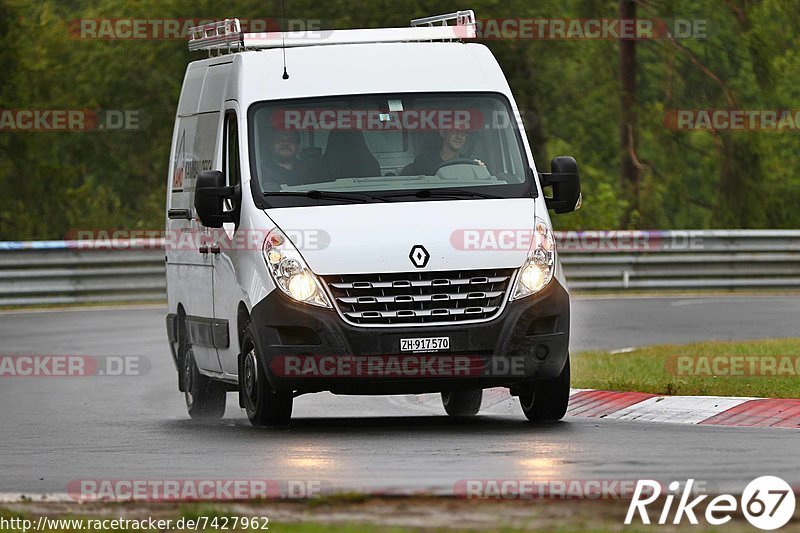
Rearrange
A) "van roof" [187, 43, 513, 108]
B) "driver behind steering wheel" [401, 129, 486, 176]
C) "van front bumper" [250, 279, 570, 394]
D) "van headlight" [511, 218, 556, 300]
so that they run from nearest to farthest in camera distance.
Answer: "van front bumper" [250, 279, 570, 394], "van headlight" [511, 218, 556, 300], "driver behind steering wheel" [401, 129, 486, 176], "van roof" [187, 43, 513, 108]

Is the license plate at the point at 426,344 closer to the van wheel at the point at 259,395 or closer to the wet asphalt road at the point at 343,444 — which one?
the wet asphalt road at the point at 343,444

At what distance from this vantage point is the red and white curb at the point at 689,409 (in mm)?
12688

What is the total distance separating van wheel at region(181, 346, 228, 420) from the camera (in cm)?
1508

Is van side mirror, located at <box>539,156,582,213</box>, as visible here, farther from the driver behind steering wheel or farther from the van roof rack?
the van roof rack

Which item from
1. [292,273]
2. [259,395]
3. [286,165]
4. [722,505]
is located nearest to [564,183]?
[286,165]

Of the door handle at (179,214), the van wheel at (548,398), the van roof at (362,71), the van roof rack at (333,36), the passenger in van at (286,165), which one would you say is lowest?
the van wheel at (548,398)

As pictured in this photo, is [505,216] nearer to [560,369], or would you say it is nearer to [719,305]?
[560,369]

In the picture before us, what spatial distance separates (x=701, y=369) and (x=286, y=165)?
5.24 meters

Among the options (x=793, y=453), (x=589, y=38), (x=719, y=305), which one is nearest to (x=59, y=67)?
(x=589, y=38)

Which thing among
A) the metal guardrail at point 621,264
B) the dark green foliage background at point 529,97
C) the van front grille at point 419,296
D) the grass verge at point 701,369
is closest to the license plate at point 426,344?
the van front grille at point 419,296

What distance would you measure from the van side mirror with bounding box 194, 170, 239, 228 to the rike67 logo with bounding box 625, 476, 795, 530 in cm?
503

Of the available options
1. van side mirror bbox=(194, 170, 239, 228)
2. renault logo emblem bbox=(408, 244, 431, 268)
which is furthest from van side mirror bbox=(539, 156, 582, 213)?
van side mirror bbox=(194, 170, 239, 228)

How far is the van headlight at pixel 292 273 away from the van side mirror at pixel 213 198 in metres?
0.74

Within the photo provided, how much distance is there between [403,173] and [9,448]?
3.17 metres
